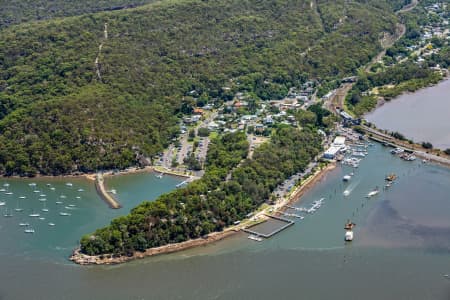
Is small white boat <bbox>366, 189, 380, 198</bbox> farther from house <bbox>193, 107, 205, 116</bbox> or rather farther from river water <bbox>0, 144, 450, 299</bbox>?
house <bbox>193, 107, 205, 116</bbox>

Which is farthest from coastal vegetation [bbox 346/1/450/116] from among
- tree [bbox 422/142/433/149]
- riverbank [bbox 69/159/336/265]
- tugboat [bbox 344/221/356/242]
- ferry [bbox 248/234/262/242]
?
ferry [bbox 248/234/262/242]

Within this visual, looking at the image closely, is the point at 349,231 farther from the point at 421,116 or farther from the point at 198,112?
the point at 421,116

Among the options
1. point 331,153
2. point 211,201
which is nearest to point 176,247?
point 211,201

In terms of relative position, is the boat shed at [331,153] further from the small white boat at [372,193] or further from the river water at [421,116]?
the river water at [421,116]

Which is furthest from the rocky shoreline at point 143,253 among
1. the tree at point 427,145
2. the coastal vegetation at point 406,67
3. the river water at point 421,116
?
the coastal vegetation at point 406,67

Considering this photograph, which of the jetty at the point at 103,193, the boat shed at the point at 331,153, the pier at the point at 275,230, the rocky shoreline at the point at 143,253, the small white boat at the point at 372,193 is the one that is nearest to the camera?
the rocky shoreline at the point at 143,253

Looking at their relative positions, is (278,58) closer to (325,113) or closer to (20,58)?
(325,113)
